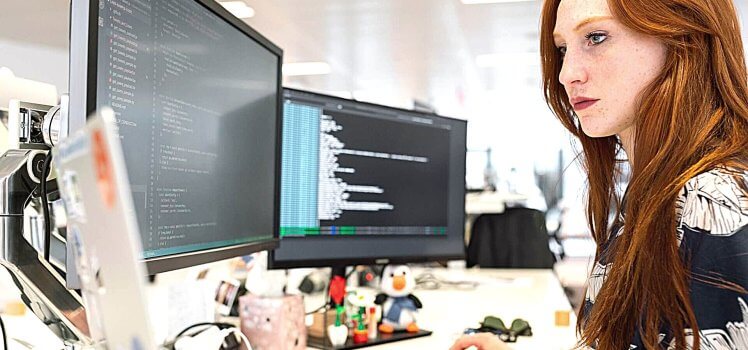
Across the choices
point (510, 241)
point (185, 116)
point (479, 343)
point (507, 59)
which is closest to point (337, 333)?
point (479, 343)

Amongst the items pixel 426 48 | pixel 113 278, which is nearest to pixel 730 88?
pixel 113 278

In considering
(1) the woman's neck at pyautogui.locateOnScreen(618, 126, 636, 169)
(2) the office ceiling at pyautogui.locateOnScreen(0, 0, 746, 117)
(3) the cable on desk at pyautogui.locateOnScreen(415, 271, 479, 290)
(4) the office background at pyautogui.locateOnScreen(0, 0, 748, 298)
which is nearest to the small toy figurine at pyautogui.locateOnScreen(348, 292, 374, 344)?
(1) the woman's neck at pyautogui.locateOnScreen(618, 126, 636, 169)

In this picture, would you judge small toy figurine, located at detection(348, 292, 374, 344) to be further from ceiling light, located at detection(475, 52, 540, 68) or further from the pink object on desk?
ceiling light, located at detection(475, 52, 540, 68)

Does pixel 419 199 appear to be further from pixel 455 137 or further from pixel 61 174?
pixel 61 174

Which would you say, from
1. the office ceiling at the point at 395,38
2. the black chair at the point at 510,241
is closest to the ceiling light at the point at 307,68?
A: the office ceiling at the point at 395,38

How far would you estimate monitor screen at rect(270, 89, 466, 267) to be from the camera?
141 cm

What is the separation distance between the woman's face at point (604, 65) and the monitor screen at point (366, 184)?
0.63 meters

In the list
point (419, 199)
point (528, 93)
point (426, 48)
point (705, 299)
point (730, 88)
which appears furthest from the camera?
point (528, 93)

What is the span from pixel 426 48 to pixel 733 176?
6.03m

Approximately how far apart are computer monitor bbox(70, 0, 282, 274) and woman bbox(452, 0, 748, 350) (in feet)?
1.64

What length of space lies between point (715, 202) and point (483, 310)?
3.67 ft

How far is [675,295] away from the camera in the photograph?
74 cm

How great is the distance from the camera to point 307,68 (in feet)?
25.2

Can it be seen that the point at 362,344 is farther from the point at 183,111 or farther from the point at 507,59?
the point at 507,59
